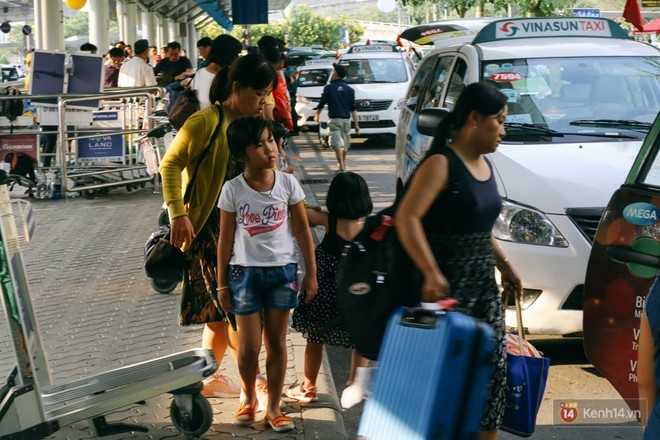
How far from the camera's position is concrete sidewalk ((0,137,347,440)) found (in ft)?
17.8

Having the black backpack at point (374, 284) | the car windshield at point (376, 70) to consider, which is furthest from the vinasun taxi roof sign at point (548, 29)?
the car windshield at point (376, 70)

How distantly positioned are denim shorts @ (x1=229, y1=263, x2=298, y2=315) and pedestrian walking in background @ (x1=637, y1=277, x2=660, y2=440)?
2325 mm

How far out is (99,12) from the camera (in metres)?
30.7

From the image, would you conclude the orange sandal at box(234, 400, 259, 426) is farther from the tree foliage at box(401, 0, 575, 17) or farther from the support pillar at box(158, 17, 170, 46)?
the support pillar at box(158, 17, 170, 46)

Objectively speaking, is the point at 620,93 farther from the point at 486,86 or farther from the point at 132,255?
the point at 132,255

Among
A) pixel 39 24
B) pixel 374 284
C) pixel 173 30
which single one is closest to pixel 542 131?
pixel 374 284

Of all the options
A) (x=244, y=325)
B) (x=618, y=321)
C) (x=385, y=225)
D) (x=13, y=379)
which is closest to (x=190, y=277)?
(x=244, y=325)

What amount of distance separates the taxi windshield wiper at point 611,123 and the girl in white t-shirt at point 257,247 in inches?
119

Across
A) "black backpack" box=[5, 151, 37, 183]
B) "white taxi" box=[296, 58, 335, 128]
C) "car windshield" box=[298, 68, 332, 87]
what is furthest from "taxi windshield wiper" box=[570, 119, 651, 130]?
"car windshield" box=[298, 68, 332, 87]

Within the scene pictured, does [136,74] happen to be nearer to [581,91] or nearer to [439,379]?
[581,91]

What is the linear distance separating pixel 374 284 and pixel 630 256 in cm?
113

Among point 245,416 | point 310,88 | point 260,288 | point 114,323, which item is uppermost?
point 260,288

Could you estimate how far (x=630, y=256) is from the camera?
439cm

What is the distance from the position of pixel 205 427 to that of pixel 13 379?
91 cm
